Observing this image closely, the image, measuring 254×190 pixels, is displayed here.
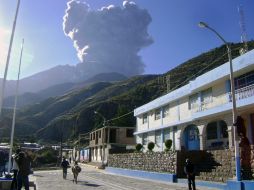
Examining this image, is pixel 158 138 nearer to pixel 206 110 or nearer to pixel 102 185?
pixel 206 110

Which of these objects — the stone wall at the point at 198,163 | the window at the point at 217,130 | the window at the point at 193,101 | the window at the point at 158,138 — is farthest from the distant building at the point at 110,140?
the window at the point at 217,130

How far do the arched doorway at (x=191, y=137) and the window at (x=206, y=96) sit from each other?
3.54 metres

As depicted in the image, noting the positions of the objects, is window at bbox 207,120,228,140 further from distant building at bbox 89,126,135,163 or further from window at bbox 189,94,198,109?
distant building at bbox 89,126,135,163

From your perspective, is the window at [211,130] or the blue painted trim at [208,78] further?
the window at [211,130]

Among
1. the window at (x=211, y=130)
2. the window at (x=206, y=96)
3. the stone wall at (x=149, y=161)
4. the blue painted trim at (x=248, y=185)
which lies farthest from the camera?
the window at (x=211, y=130)

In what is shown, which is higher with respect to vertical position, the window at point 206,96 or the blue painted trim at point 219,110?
the window at point 206,96

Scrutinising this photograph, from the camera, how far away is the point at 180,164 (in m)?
27.8

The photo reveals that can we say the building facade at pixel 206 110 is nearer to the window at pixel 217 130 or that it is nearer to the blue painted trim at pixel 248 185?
the window at pixel 217 130

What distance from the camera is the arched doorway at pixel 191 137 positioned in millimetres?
35906

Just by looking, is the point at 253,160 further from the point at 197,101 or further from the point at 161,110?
the point at 161,110

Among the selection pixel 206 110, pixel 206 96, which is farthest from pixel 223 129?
pixel 206 96

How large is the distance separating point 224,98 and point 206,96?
326 cm

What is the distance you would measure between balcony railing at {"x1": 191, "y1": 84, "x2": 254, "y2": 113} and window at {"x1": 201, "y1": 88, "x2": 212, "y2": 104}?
0.72ft

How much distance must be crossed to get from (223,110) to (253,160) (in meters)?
7.71
